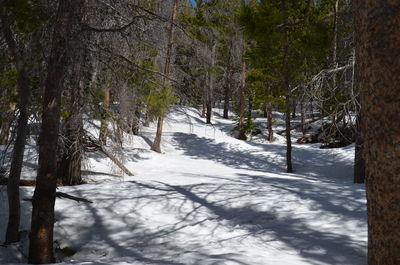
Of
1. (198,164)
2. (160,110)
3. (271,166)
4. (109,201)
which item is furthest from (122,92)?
(271,166)

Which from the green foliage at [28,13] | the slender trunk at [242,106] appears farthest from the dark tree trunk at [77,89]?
the slender trunk at [242,106]

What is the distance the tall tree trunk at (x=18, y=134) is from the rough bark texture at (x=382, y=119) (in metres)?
4.38

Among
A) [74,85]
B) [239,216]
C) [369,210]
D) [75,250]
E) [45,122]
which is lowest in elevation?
[75,250]

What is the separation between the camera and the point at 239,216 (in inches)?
249

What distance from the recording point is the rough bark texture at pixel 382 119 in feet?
7.13

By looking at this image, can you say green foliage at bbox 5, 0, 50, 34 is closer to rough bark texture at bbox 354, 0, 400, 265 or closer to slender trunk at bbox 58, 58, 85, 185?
slender trunk at bbox 58, 58, 85, 185

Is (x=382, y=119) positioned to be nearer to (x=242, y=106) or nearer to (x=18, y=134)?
(x=18, y=134)

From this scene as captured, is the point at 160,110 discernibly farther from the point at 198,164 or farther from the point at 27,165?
the point at 27,165

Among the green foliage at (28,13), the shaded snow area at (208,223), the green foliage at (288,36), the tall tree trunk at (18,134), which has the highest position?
the green foliage at (288,36)

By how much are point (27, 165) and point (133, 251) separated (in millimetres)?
5999

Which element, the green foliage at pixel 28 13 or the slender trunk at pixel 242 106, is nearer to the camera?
the green foliage at pixel 28 13

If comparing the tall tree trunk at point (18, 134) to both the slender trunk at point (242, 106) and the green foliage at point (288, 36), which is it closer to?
the green foliage at point (288, 36)

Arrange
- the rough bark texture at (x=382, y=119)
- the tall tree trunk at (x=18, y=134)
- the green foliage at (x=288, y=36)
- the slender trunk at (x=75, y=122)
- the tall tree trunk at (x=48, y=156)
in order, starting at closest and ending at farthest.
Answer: the rough bark texture at (x=382, y=119) → the tall tree trunk at (x=48, y=156) → the tall tree trunk at (x=18, y=134) → the slender trunk at (x=75, y=122) → the green foliage at (x=288, y=36)

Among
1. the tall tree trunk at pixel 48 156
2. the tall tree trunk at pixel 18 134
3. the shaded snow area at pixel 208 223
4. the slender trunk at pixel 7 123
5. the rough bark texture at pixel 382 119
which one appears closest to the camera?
the rough bark texture at pixel 382 119
